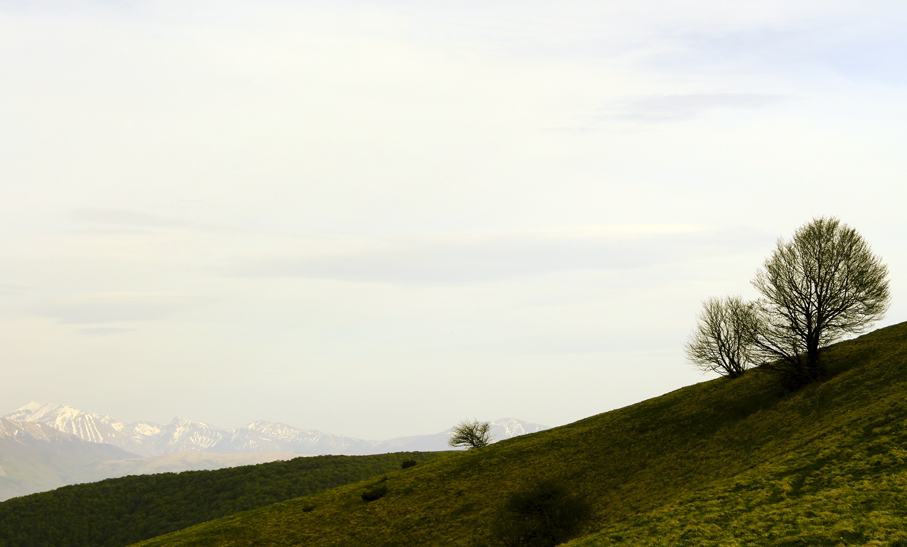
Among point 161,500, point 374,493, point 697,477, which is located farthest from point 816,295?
point 161,500

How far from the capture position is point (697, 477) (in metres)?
44.5

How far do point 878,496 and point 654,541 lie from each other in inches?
443

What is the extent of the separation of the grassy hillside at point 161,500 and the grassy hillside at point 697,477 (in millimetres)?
78193

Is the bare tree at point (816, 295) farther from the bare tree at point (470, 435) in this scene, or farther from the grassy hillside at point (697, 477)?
the bare tree at point (470, 435)

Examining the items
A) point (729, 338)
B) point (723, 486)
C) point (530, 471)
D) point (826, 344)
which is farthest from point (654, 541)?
point (729, 338)

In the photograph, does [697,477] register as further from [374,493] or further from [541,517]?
[374,493]

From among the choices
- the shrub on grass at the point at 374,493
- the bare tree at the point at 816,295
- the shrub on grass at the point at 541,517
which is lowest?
the shrub on grass at the point at 541,517

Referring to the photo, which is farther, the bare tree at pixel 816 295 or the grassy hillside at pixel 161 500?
the grassy hillside at pixel 161 500

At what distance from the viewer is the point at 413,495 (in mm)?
62062

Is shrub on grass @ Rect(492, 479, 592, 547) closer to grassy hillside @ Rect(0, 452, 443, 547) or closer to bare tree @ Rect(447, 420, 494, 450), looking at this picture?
bare tree @ Rect(447, 420, 494, 450)

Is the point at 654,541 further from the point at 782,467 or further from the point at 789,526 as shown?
the point at 782,467

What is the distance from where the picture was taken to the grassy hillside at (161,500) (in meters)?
141

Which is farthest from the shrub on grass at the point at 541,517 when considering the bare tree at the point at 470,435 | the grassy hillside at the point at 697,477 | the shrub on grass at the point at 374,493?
the bare tree at the point at 470,435

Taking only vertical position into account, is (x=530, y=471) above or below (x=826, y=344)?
below
